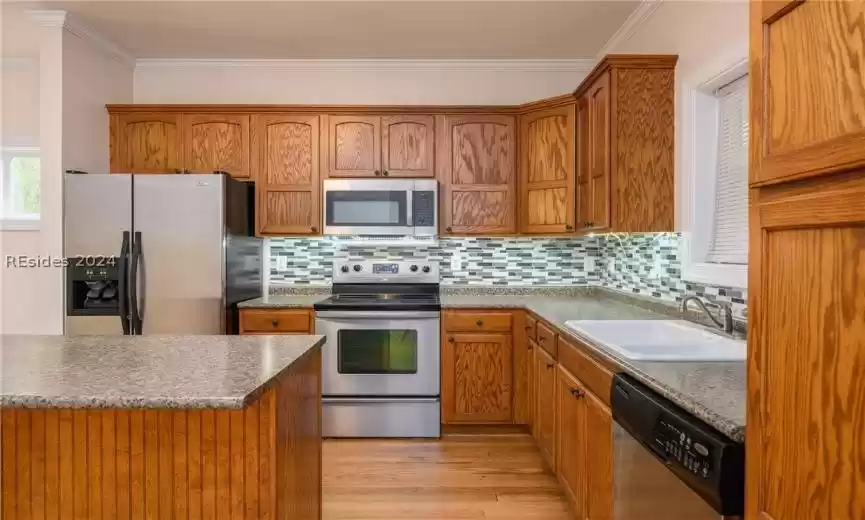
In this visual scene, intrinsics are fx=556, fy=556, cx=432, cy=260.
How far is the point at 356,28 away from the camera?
135 inches

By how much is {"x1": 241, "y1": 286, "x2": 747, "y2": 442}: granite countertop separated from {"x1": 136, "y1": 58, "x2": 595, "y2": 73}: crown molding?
160 centimetres

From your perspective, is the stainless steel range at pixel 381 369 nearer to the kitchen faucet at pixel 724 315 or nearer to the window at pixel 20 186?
the kitchen faucet at pixel 724 315

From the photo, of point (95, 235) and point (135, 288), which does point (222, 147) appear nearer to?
point (95, 235)

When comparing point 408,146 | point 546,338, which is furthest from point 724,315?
point 408,146

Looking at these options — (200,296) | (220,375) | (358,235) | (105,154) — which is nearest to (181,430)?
(220,375)

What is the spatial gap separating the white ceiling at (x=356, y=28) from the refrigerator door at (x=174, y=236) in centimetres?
96

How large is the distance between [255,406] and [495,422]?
2.35 m

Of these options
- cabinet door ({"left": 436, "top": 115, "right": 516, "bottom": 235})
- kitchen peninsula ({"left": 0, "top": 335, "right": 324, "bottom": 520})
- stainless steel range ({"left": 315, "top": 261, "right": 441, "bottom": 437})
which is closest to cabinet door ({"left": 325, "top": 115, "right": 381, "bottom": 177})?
cabinet door ({"left": 436, "top": 115, "right": 516, "bottom": 235})

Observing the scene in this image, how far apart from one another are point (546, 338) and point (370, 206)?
1.48 metres

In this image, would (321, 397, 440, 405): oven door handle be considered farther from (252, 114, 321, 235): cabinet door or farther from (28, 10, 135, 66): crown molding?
(28, 10, 135, 66): crown molding

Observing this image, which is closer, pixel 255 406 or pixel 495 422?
pixel 255 406

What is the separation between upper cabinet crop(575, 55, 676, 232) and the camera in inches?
107

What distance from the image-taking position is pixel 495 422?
3.53 meters

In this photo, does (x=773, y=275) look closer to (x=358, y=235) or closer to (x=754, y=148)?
(x=754, y=148)
